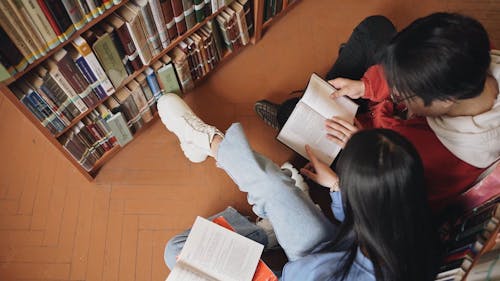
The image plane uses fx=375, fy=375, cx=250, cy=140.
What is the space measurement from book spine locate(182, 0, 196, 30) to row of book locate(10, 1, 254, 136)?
78 mm

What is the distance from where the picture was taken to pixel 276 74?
5.83 ft

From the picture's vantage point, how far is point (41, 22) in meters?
0.96

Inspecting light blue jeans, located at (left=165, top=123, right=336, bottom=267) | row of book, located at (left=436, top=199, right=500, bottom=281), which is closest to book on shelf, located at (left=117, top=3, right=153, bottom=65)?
light blue jeans, located at (left=165, top=123, right=336, bottom=267)

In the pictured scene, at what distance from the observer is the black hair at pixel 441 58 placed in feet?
2.67

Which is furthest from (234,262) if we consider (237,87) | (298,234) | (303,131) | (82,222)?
(237,87)

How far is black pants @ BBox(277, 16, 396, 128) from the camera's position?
4.57 ft

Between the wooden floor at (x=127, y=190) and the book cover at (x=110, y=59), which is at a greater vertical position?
the book cover at (x=110, y=59)

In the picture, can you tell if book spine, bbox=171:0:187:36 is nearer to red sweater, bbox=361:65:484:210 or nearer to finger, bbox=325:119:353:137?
finger, bbox=325:119:353:137

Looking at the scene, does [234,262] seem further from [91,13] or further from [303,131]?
[91,13]

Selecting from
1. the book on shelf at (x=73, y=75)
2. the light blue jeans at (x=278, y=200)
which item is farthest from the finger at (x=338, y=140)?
the book on shelf at (x=73, y=75)

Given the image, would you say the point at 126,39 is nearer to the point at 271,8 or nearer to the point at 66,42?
the point at 66,42

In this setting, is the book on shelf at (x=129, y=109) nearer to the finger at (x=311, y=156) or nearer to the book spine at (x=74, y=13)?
the book spine at (x=74, y=13)

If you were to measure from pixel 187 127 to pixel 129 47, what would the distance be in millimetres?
353

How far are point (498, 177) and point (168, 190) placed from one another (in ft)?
3.85
